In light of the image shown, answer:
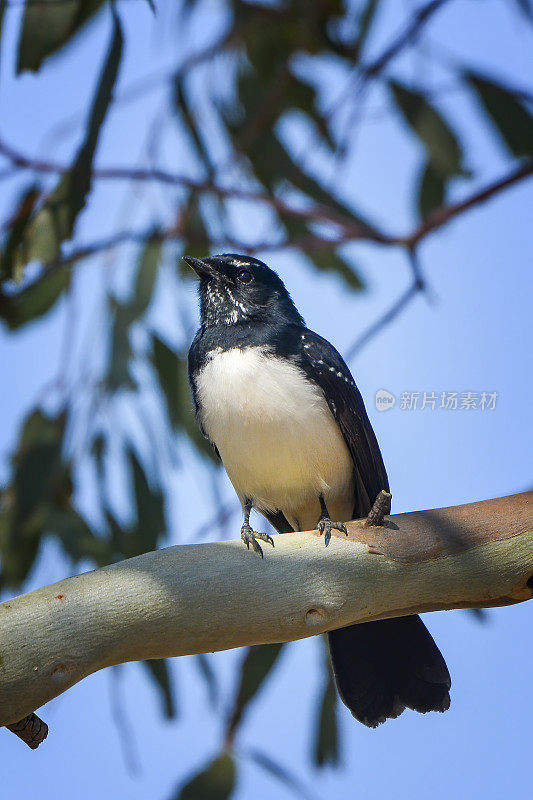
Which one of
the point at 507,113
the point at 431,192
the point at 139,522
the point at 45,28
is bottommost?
the point at 139,522

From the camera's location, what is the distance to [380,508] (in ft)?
7.13

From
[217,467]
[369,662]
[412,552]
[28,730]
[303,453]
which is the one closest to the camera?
[28,730]

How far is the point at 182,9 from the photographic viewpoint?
349 cm

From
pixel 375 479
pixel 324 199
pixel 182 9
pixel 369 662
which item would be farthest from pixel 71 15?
pixel 369 662

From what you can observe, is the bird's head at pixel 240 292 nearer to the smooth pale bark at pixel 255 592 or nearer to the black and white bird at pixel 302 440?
the black and white bird at pixel 302 440

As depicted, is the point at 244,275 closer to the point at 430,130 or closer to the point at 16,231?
the point at 16,231

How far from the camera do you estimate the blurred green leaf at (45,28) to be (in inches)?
112

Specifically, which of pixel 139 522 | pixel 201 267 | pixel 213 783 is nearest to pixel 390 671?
pixel 213 783

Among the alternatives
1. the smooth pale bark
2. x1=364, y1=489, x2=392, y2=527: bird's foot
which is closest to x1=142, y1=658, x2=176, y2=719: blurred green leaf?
the smooth pale bark

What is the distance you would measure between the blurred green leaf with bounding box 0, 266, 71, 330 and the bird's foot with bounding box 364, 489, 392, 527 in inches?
70.8

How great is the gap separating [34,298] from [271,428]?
1.27 metres

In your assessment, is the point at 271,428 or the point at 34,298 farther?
the point at 34,298

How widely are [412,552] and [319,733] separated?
1.65m

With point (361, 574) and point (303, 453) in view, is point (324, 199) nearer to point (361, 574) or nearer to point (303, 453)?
point (303, 453)
